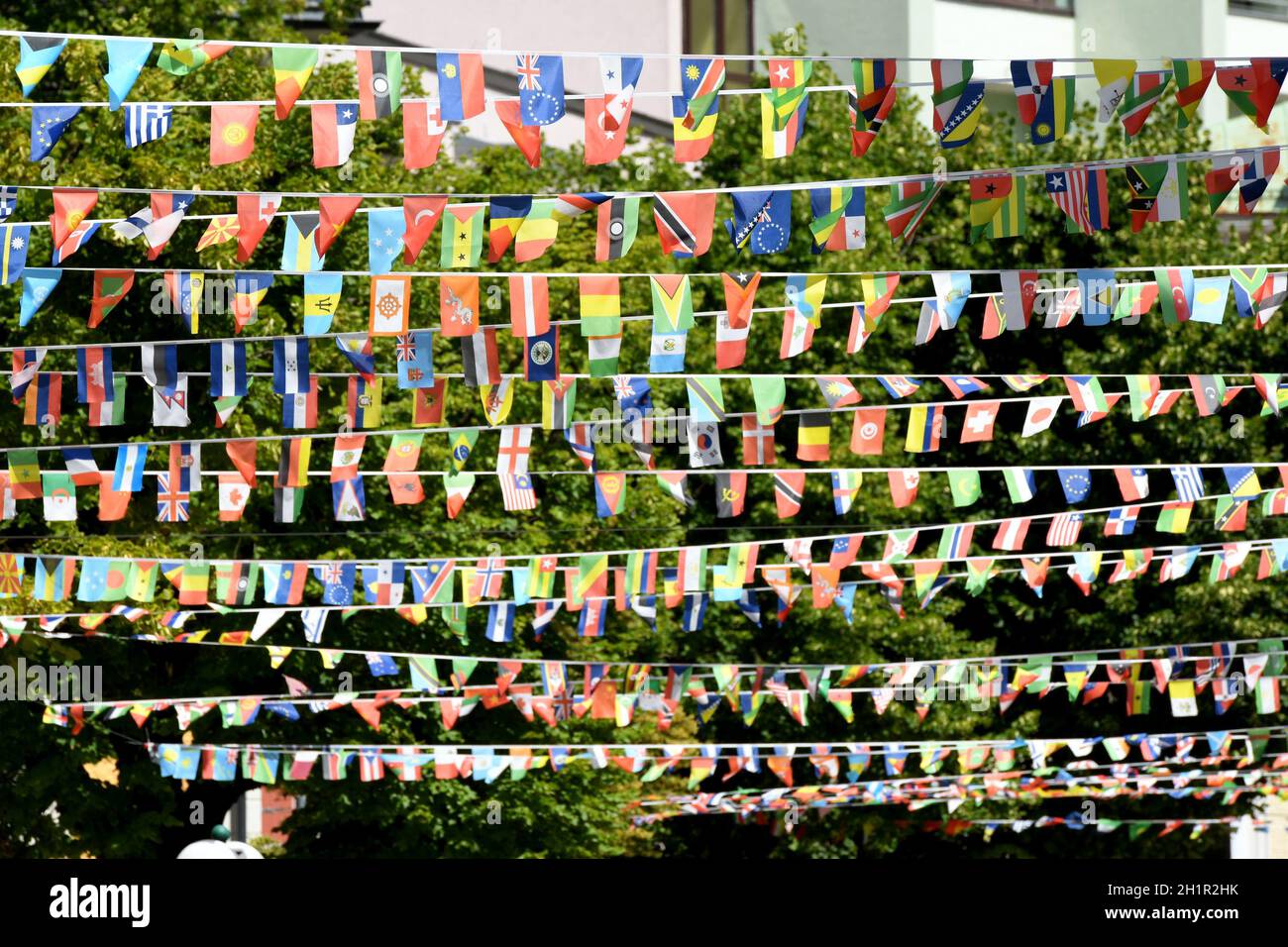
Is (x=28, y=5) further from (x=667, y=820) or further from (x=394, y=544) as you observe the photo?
(x=667, y=820)

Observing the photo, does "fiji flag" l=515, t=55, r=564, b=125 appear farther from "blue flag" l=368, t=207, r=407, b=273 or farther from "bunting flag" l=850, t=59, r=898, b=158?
"bunting flag" l=850, t=59, r=898, b=158

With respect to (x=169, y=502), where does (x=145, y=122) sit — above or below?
above

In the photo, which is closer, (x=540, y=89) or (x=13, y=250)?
(x=540, y=89)

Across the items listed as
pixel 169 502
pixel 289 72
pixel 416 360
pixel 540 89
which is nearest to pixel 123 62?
pixel 289 72

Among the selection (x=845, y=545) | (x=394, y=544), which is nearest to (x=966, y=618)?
(x=394, y=544)

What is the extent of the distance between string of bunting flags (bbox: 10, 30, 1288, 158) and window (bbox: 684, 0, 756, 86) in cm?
2620

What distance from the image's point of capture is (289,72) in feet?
30.3

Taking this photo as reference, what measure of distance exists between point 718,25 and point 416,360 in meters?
25.0

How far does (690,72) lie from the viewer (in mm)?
9312

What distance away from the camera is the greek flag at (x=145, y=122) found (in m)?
9.72

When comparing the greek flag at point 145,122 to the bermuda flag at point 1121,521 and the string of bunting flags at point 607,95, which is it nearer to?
the string of bunting flags at point 607,95

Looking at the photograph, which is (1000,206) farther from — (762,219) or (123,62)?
(123,62)

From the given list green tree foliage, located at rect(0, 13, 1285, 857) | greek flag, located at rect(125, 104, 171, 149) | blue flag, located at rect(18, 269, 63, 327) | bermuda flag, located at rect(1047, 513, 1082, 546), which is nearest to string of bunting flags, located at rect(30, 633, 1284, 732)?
green tree foliage, located at rect(0, 13, 1285, 857)

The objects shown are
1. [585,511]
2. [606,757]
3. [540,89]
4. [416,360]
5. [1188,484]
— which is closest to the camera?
[540,89]
